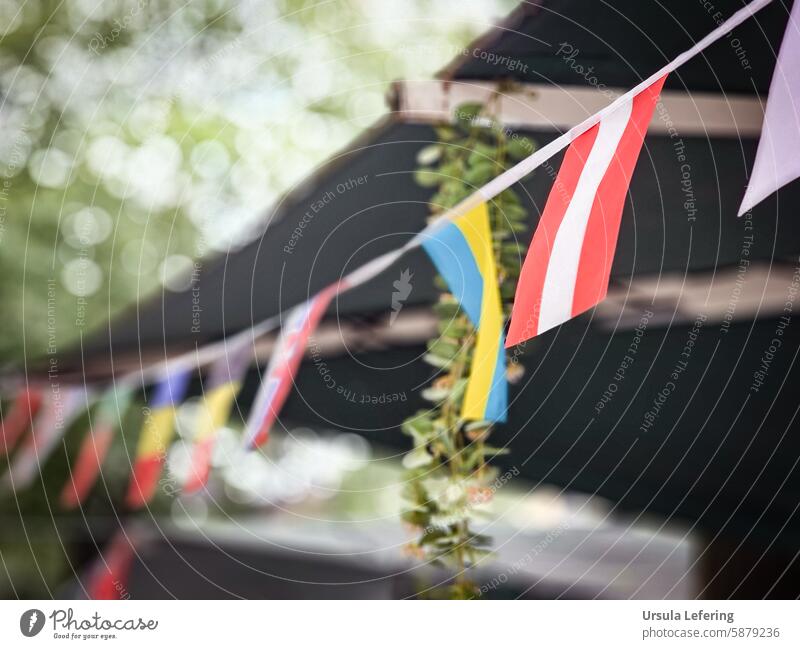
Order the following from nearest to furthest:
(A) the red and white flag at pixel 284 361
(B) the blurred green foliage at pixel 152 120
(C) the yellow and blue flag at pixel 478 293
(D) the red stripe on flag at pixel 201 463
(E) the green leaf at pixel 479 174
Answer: (C) the yellow and blue flag at pixel 478 293 < (E) the green leaf at pixel 479 174 < (A) the red and white flag at pixel 284 361 < (D) the red stripe on flag at pixel 201 463 < (B) the blurred green foliage at pixel 152 120

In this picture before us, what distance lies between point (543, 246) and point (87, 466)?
6.02 feet

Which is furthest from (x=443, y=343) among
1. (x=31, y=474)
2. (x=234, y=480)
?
(x=234, y=480)

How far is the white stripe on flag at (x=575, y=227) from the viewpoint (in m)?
0.97

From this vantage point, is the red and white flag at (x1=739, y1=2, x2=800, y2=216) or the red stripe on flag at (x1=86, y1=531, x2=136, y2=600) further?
the red stripe on flag at (x1=86, y1=531, x2=136, y2=600)

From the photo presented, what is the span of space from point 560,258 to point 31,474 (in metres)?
1.71

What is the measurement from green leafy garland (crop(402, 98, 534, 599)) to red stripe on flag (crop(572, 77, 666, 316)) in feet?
0.65

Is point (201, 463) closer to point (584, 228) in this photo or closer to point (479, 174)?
point (479, 174)

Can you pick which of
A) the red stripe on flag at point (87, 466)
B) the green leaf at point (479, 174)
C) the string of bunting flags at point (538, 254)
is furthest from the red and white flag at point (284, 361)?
the red stripe on flag at point (87, 466)

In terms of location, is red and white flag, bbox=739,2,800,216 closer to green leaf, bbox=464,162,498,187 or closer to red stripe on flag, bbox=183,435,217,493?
green leaf, bbox=464,162,498,187

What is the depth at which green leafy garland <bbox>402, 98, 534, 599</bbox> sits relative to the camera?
111 cm

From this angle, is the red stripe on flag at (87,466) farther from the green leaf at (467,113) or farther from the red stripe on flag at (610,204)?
the red stripe on flag at (610,204)

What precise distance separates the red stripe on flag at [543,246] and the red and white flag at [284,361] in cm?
38

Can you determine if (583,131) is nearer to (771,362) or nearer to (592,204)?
(592,204)

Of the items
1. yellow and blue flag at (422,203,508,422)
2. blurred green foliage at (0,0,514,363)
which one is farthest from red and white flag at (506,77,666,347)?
blurred green foliage at (0,0,514,363)
